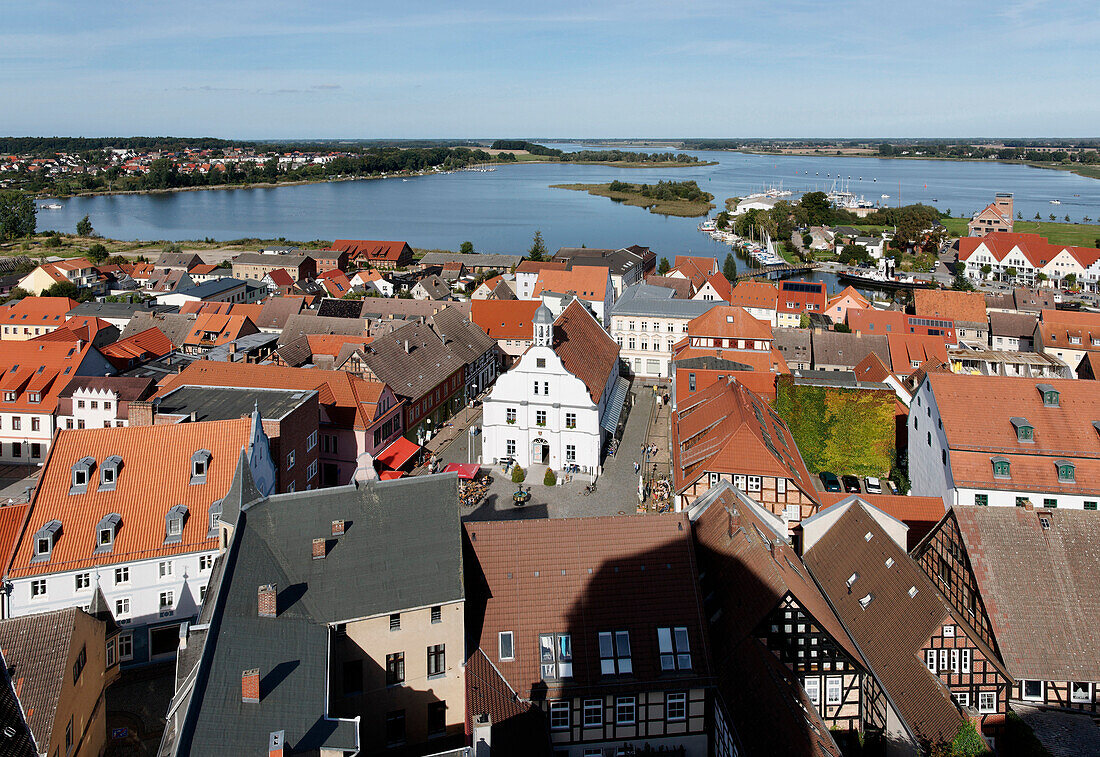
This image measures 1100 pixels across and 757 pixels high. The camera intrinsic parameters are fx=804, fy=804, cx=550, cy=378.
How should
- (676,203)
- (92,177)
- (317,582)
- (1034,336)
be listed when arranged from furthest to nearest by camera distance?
(92,177)
(676,203)
(1034,336)
(317,582)

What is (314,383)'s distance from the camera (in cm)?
2834

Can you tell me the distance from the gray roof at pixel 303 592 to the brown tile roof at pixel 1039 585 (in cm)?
1036

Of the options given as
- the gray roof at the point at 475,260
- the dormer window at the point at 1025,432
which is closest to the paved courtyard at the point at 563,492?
the dormer window at the point at 1025,432

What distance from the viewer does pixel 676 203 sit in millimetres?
148000

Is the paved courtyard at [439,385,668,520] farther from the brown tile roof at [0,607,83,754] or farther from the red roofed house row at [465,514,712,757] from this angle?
the brown tile roof at [0,607,83,754]

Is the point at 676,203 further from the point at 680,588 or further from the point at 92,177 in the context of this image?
the point at 680,588

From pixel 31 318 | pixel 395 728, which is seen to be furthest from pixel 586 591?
pixel 31 318

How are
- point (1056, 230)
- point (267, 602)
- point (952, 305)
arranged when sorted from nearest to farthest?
point (267, 602) → point (952, 305) → point (1056, 230)

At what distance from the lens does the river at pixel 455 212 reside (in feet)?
359

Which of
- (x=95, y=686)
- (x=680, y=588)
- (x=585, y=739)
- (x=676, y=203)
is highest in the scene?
(x=676, y=203)

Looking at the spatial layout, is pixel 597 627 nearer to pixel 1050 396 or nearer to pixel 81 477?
pixel 81 477

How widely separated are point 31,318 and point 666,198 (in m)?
121

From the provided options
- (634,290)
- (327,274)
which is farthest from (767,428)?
(327,274)

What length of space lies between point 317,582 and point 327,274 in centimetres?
6218
